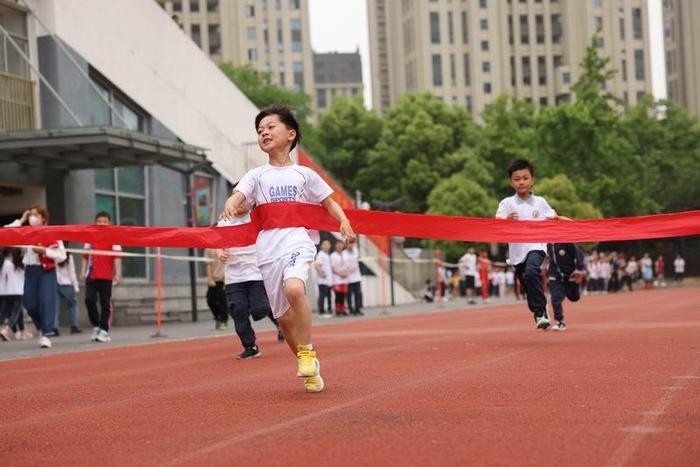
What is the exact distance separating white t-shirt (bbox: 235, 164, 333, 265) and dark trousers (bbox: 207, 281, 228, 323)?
505 inches

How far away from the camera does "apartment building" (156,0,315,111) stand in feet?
429

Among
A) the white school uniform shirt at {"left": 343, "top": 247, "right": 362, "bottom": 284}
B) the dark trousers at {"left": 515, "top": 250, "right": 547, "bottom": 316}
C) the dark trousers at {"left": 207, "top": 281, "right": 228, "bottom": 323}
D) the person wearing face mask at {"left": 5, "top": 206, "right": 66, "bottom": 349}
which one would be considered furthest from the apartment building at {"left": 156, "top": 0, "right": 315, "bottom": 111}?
the dark trousers at {"left": 515, "top": 250, "right": 547, "bottom": 316}

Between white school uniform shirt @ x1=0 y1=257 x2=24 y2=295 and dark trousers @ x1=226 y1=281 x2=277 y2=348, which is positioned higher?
white school uniform shirt @ x1=0 y1=257 x2=24 y2=295

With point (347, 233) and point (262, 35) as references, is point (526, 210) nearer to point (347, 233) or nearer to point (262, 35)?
point (347, 233)

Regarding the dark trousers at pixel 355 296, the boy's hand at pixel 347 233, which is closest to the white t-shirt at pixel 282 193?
the boy's hand at pixel 347 233

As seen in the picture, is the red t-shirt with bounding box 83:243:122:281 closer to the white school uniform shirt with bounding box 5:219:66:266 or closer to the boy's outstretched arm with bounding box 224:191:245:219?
the white school uniform shirt with bounding box 5:219:66:266

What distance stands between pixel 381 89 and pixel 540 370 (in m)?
167

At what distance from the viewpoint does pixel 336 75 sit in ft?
622

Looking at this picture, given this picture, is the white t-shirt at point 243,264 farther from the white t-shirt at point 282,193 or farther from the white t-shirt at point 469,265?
the white t-shirt at point 469,265

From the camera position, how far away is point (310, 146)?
80438 mm

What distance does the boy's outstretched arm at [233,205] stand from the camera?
305 inches

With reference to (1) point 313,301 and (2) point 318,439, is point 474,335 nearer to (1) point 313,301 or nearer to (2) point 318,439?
(2) point 318,439

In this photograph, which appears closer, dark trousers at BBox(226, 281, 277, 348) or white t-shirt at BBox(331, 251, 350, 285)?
dark trousers at BBox(226, 281, 277, 348)

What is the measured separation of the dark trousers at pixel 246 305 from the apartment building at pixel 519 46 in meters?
124
